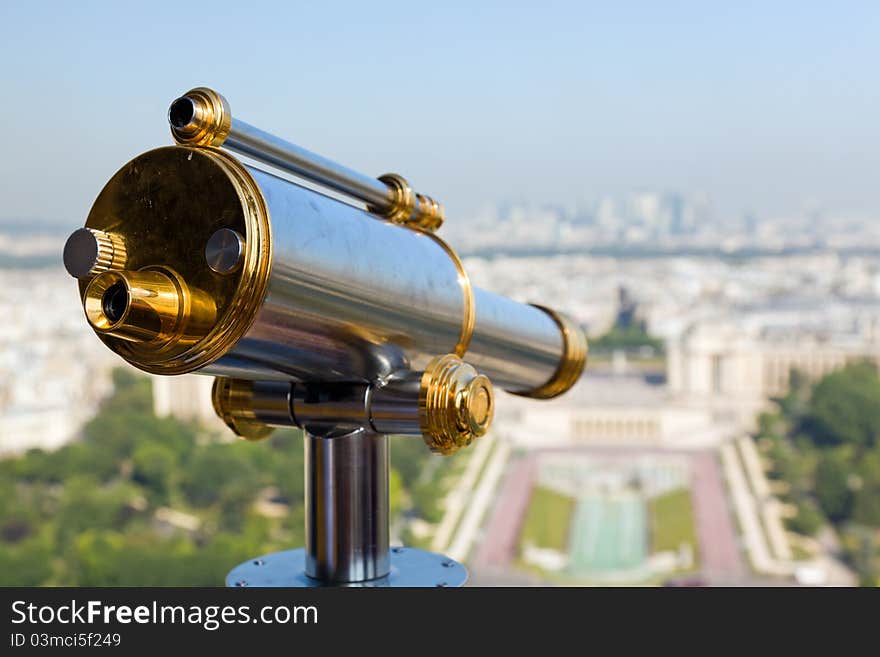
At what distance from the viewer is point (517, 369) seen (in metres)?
0.71

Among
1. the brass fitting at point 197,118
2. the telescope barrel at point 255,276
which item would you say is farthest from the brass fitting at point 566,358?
the brass fitting at point 197,118

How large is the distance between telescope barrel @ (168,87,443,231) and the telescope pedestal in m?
0.14

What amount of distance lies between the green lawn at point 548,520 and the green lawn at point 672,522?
1117 millimetres

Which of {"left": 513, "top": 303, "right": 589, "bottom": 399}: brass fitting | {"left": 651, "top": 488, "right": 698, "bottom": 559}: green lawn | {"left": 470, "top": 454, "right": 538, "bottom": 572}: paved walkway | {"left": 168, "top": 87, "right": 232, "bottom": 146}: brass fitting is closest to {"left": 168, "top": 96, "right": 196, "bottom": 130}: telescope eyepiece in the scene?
{"left": 168, "top": 87, "right": 232, "bottom": 146}: brass fitting

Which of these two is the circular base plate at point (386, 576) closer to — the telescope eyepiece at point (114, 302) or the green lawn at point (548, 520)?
the telescope eyepiece at point (114, 302)

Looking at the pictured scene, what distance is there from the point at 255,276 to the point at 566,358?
35 centimetres

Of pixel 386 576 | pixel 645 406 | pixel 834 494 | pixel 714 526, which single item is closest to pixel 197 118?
pixel 386 576

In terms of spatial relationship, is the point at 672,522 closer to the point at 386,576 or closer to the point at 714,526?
the point at 714,526

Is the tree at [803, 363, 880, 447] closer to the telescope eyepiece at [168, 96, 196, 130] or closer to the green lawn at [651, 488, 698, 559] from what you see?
the green lawn at [651, 488, 698, 559]

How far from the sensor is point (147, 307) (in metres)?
0.44

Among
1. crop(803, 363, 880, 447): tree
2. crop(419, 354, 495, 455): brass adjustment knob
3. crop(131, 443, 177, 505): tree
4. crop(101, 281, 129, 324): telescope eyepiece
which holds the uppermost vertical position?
crop(803, 363, 880, 447): tree

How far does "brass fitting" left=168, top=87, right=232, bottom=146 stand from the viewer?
0.49 metres
